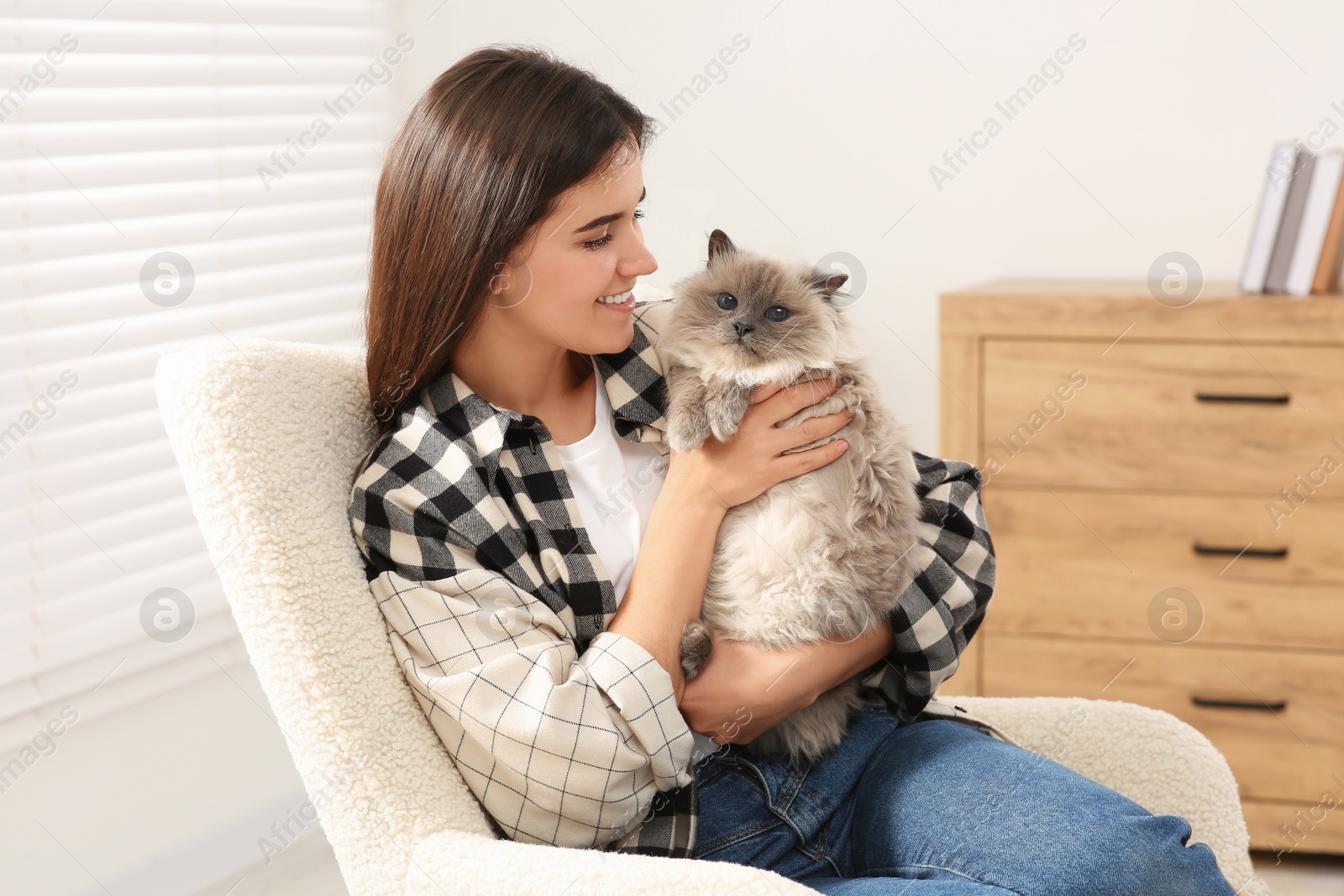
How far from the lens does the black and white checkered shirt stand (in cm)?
118

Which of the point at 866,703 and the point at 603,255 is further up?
the point at 603,255

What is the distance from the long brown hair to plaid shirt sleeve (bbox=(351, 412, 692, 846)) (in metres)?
0.16

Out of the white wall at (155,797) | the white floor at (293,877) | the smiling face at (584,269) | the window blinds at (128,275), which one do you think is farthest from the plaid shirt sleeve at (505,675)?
the white floor at (293,877)

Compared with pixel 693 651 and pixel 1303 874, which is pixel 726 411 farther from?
pixel 1303 874

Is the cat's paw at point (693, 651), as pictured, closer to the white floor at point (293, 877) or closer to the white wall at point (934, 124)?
the white floor at point (293, 877)

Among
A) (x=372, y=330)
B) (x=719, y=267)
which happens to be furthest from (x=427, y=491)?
(x=719, y=267)

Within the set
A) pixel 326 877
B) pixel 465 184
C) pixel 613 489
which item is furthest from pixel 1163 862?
pixel 326 877

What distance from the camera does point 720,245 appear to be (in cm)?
156

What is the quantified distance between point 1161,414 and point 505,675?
1.79m

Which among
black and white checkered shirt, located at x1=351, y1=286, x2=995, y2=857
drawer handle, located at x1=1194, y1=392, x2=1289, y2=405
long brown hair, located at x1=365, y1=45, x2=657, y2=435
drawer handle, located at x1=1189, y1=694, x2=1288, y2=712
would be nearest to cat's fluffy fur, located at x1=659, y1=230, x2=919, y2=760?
black and white checkered shirt, located at x1=351, y1=286, x2=995, y2=857

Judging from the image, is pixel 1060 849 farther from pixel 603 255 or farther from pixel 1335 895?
pixel 1335 895

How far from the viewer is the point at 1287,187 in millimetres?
2412

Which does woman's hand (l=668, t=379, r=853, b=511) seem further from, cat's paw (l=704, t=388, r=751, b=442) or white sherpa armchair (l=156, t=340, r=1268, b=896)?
white sherpa armchair (l=156, t=340, r=1268, b=896)

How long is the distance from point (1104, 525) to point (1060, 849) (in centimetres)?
144
